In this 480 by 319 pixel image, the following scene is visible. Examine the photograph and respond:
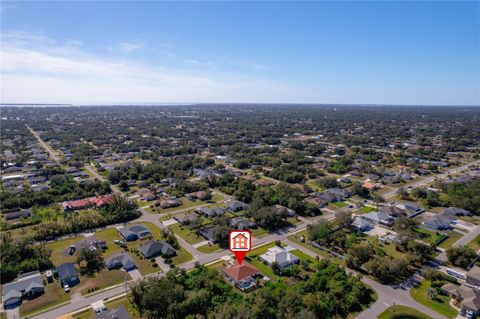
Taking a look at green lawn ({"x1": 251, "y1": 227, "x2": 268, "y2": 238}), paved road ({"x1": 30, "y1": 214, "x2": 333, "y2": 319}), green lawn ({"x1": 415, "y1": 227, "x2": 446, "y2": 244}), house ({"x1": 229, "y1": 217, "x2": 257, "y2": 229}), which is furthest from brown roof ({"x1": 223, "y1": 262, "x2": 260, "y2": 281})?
green lawn ({"x1": 415, "y1": 227, "x2": 446, "y2": 244})

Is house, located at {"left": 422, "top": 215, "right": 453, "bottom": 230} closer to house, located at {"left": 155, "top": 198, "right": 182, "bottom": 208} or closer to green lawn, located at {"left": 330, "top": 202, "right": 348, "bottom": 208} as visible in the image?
green lawn, located at {"left": 330, "top": 202, "right": 348, "bottom": 208}

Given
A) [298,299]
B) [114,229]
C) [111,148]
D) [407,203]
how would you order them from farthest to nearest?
[111,148] < [407,203] < [114,229] < [298,299]

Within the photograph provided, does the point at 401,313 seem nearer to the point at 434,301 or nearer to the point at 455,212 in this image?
the point at 434,301

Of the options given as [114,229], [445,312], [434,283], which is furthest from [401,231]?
[114,229]

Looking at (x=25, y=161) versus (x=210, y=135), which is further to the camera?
(x=210, y=135)

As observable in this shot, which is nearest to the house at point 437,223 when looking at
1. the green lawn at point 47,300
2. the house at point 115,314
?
the house at point 115,314

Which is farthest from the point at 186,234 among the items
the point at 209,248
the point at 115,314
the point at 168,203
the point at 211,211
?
the point at 115,314

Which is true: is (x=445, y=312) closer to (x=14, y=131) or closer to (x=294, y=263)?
(x=294, y=263)
